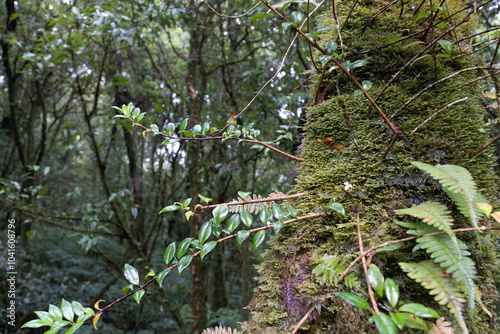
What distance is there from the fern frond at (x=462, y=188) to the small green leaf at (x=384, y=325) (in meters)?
0.32

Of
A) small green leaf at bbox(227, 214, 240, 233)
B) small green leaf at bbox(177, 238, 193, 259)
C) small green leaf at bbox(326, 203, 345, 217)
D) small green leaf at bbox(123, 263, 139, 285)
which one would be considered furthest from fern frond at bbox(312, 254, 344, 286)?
small green leaf at bbox(123, 263, 139, 285)

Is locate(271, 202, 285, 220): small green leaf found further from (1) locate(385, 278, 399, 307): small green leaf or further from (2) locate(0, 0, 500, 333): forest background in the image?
(2) locate(0, 0, 500, 333): forest background

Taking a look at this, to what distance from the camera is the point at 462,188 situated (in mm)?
699

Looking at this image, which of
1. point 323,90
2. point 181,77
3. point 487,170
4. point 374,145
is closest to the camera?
point 487,170

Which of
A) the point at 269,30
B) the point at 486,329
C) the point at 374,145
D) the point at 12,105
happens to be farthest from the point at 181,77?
the point at 486,329

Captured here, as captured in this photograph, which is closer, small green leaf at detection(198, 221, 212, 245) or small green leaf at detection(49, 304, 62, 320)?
small green leaf at detection(49, 304, 62, 320)

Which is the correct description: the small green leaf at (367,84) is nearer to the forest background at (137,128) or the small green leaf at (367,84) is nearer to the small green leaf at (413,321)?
the forest background at (137,128)

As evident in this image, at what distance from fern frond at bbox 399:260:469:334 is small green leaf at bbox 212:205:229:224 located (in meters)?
0.52

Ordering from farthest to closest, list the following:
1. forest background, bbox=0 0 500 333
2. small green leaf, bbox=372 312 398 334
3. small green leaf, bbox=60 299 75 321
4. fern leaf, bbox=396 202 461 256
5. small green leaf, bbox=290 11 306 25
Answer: forest background, bbox=0 0 500 333, small green leaf, bbox=290 11 306 25, small green leaf, bbox=60 299 75 321, fern leaf, bbox=396 202 461 256, small green leaf, bbox=372 312 398 334

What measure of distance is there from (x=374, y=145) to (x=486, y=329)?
648mm

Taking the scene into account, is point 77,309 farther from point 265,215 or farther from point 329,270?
point 329,270

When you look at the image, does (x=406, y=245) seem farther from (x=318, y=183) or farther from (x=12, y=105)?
(x=12, y=105)

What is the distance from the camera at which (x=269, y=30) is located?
4242 millimetres

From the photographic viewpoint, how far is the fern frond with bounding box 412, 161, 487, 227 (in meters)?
0.69
